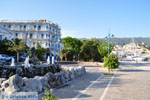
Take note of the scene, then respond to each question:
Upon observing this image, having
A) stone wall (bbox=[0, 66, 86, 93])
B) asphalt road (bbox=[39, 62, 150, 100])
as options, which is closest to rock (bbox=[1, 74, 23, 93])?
stone wall (bbox=[0, 66, 86, 93])

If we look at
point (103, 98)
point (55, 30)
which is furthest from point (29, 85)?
point (55, 30)

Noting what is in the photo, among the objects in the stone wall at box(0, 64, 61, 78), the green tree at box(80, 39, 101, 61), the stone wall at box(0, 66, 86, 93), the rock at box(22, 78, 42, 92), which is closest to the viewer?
the stone wall at box(0, 66, 86, 93)

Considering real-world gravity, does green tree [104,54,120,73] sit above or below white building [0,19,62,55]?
below

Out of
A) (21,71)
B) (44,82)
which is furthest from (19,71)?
(44,82)

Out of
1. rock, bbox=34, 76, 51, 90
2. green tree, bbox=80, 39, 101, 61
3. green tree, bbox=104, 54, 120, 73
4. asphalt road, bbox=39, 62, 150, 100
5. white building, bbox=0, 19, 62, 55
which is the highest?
white building, bbox=0, 19, 62, 55

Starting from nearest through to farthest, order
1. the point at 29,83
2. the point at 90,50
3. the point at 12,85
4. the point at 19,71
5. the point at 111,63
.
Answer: the point at 12,85
the point at 29,83
the point at 19,71
the point at 111,63
the point at 90,50

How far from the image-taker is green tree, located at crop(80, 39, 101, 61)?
140 feet

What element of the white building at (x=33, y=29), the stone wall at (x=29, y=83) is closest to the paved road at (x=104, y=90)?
the stone wall at (x=29, y=83)

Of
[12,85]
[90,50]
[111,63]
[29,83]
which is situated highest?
[90,50]

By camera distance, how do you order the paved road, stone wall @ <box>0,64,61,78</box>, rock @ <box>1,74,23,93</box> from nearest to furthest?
1. rock @ <box>1,74,23,93</box>
2. the paved road
3. stone wall @ <box>0,64,61,78</box>

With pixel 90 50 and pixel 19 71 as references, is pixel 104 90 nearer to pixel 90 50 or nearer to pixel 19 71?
pixel 19 71

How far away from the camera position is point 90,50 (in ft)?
140

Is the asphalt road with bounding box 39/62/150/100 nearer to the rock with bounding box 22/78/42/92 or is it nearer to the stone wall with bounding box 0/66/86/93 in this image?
the stone wall with bounding box 0/66/86/93

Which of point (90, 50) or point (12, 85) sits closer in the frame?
point (12, 85)
